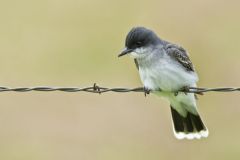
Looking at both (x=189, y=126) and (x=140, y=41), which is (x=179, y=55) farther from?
(x=189, y=126)

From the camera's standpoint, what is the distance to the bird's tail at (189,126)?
1200cm

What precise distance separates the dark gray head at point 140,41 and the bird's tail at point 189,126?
35.1 inches

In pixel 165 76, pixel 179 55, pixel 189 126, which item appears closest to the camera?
pixel 165 76

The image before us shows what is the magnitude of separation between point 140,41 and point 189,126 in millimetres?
1183

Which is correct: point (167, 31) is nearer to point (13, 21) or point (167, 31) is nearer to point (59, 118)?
point (13, 21)

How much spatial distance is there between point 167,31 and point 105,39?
1262mm

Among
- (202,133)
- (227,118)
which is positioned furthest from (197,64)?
(202,133)

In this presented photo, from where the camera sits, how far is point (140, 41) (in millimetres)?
11414

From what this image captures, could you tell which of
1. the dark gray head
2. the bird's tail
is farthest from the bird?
the bird's tail

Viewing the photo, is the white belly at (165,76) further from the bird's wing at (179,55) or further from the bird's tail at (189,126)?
the bird's tail at (189,126)

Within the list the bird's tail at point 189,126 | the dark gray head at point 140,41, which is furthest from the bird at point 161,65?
the bird's tail at point 189,126

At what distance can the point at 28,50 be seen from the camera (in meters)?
22.5

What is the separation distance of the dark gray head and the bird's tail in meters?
0.89

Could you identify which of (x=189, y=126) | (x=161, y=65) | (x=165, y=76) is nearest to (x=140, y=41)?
(x=161, y=65)
